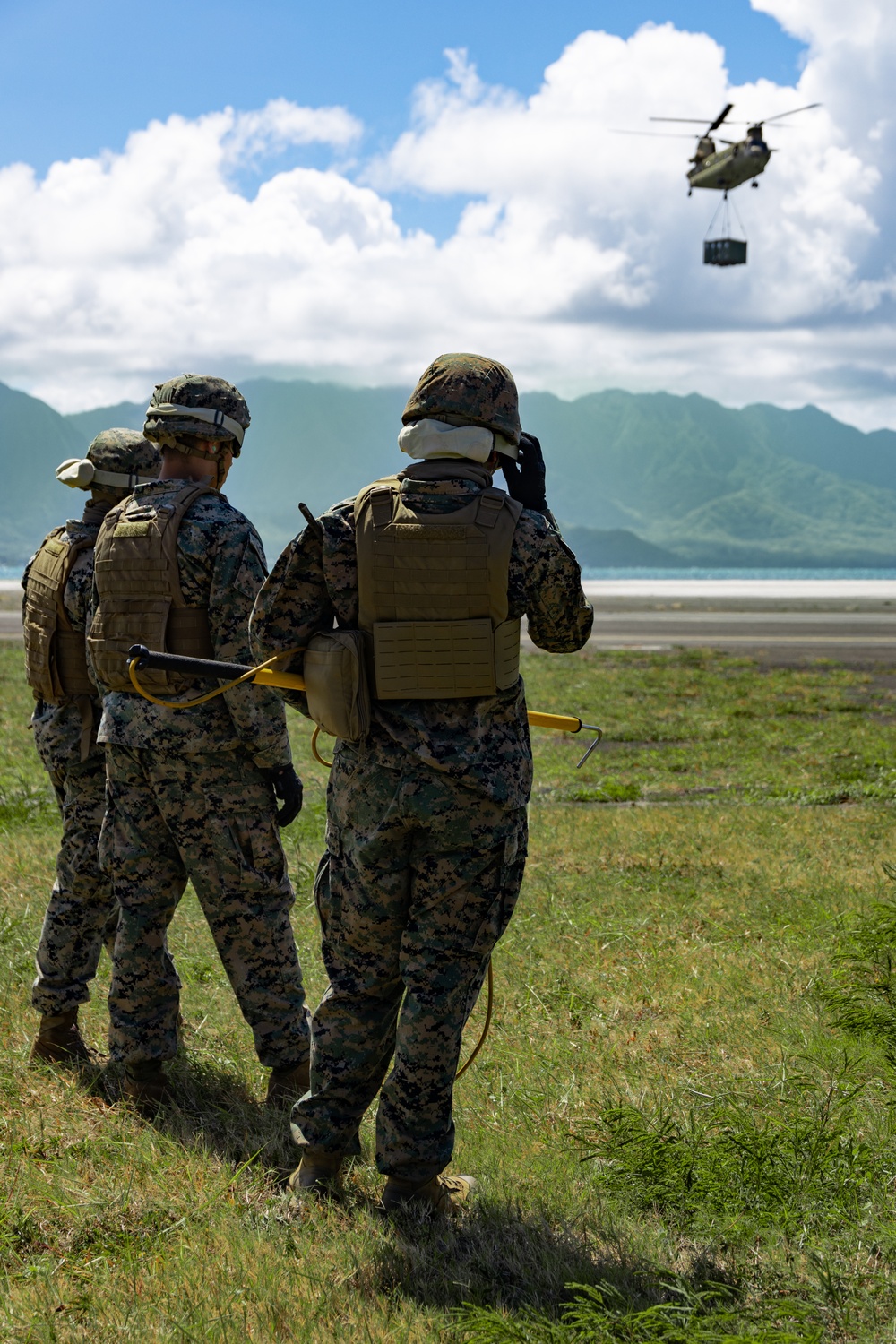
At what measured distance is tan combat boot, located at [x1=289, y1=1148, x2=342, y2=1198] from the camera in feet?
11.2

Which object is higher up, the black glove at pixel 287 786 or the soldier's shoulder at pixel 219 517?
the soldier's shoulder at pixel 219 517

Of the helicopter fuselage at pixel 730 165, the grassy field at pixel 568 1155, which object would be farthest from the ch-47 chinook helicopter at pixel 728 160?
the grassy field at pixel 568 1155

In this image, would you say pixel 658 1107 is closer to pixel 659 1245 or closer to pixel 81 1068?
pixel 659 1245

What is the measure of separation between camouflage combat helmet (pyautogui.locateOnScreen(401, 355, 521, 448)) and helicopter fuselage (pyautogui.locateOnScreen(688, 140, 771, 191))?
4889 cm

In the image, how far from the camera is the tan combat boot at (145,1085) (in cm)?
416

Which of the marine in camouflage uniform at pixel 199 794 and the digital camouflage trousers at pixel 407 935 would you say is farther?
the marine in camouflage uniform at pixel 199 794

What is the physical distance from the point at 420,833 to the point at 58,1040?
212cm

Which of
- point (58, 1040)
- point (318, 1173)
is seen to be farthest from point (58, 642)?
point (318, 1173)

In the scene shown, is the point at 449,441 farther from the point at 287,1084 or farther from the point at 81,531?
the point at 287,1084

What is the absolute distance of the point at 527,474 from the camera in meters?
3.50

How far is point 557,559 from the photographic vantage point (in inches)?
129

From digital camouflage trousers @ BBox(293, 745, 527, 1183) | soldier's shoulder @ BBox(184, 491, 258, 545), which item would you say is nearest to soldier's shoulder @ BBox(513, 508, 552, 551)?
digital camouflage trousers @ BBox(293, 745, 527, 1183)

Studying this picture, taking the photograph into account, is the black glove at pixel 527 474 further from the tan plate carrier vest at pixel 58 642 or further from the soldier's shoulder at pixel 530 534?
the tan plate carrier vest at pixel 58 642

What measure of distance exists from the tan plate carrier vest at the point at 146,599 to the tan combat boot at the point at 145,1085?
1.34 meters
